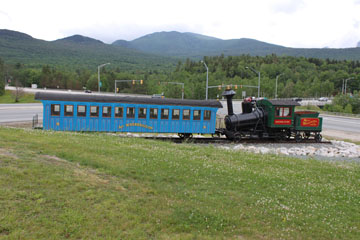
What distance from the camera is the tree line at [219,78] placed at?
313 feet

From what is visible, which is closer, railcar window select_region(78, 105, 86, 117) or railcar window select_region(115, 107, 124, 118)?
railcar window select_region(78, 105, 86, 117)

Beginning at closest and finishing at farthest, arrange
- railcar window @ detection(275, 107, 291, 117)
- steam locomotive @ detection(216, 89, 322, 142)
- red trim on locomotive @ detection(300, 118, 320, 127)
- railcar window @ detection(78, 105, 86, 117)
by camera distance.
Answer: railcar window @ detection(78, 105, 86, 117) < steam locomotive @ detection(216, 89, 322, 142) < railcar window @ detection(275, 107, 291, 117) < red trim on locomotive @ detection(300, 118, 320, 127)

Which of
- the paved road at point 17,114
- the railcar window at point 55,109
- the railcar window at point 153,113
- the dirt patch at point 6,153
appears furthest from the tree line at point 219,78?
the dirt patch at point 6,153

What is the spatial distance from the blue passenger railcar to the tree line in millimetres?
54293

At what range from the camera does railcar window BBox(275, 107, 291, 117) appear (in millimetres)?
22656

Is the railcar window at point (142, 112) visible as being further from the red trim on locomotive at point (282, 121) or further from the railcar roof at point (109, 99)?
the red trim on locomotive at point (282, 121)

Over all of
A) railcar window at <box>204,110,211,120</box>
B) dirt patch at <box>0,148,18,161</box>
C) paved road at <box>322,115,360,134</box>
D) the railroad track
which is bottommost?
the railroad track

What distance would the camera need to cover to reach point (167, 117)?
21219 mm

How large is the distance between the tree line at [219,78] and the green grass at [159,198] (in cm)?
6626

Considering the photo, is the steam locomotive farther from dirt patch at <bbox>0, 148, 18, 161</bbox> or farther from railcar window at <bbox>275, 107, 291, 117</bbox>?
dirt patch at <bbox>0, 148, 18, 161</bbox>

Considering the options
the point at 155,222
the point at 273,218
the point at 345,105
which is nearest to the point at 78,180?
the point at 155,222

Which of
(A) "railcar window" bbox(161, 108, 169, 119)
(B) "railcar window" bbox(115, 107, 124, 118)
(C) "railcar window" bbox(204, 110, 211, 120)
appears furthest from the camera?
(C) "railcar window" bbox(204, 110, 211, 120)


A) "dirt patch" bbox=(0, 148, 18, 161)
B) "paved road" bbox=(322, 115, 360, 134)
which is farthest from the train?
"paved road" bbox=(322, 115, 360, 134)

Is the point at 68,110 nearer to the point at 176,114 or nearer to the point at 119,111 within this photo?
the point at 119,111
